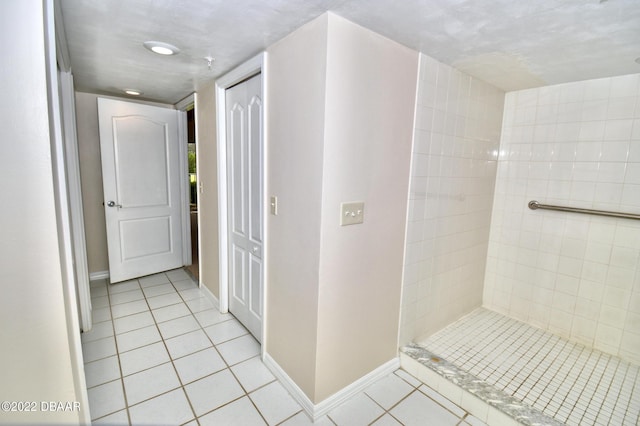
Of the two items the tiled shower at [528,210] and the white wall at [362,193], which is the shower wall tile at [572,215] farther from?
the white wall at [362,193]

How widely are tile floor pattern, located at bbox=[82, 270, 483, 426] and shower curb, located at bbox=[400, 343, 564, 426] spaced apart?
0.43ft

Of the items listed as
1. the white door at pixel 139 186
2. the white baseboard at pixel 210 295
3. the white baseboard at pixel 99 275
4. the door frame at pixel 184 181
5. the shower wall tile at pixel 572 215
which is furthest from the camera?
the door frame at pixel 184 181

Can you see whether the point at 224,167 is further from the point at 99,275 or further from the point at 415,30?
the point at 99,275

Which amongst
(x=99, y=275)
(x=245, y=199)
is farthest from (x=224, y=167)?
(x=99, y=275)

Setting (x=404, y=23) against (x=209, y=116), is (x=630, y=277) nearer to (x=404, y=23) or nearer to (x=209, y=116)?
(x=404, y=23)

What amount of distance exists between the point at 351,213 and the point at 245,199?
99 centimetres

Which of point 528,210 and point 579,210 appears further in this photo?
point 528,210

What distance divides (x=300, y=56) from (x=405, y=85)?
0.61 m

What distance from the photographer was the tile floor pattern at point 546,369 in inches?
64.4

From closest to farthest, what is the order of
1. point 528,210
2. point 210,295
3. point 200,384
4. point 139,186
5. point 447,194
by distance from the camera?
point 200,384
point 447,194
point 528,210
point 210,295
point 139,186

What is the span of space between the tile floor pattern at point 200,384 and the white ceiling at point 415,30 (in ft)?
6.40

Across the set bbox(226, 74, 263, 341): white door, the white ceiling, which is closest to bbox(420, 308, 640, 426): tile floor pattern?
bbox(226, 74, 263, 341): white door

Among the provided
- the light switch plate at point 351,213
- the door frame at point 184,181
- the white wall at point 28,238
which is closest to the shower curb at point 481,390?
the light switch plate at point 351,213

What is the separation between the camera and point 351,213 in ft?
5.08
